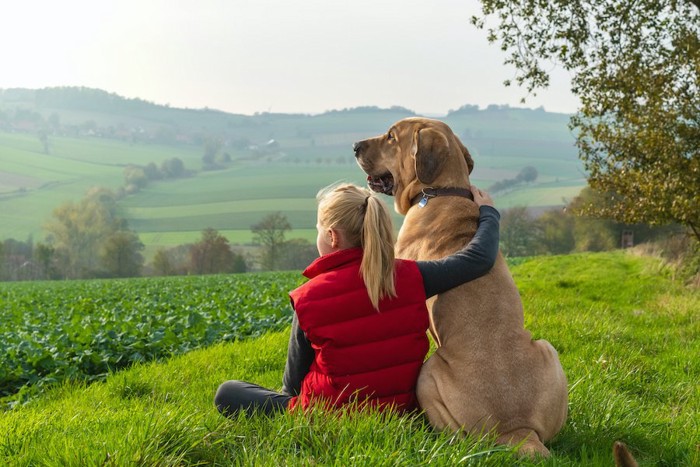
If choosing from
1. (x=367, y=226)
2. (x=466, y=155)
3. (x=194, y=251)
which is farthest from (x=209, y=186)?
(x=367, y=226)

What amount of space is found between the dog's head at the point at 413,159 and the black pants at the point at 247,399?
172 cm

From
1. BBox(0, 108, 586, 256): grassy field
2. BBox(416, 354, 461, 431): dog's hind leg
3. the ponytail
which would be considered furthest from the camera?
BBox(0, 108, 586, 256): grassy field

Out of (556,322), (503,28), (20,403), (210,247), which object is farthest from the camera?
(210,247)

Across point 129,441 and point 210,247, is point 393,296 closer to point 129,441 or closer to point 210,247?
point 129,441

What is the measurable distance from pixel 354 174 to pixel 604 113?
183m

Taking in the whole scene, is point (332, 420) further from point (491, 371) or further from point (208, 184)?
point (208, 184)

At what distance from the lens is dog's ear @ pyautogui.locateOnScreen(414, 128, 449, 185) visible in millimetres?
4848

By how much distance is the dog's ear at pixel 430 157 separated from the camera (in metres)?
4.85

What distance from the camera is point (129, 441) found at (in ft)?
11.1

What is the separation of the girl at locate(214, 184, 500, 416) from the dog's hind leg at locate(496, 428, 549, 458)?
1.99 ft

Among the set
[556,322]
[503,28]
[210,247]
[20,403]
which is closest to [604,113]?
[503,28]

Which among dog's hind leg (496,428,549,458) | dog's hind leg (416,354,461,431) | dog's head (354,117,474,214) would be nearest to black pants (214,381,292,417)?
dog's hind leg (416,354,461,431)

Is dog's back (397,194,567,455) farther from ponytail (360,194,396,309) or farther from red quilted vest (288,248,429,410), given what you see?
ponytail (360,194,396,309)

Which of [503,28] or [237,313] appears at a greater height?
[503,28]
